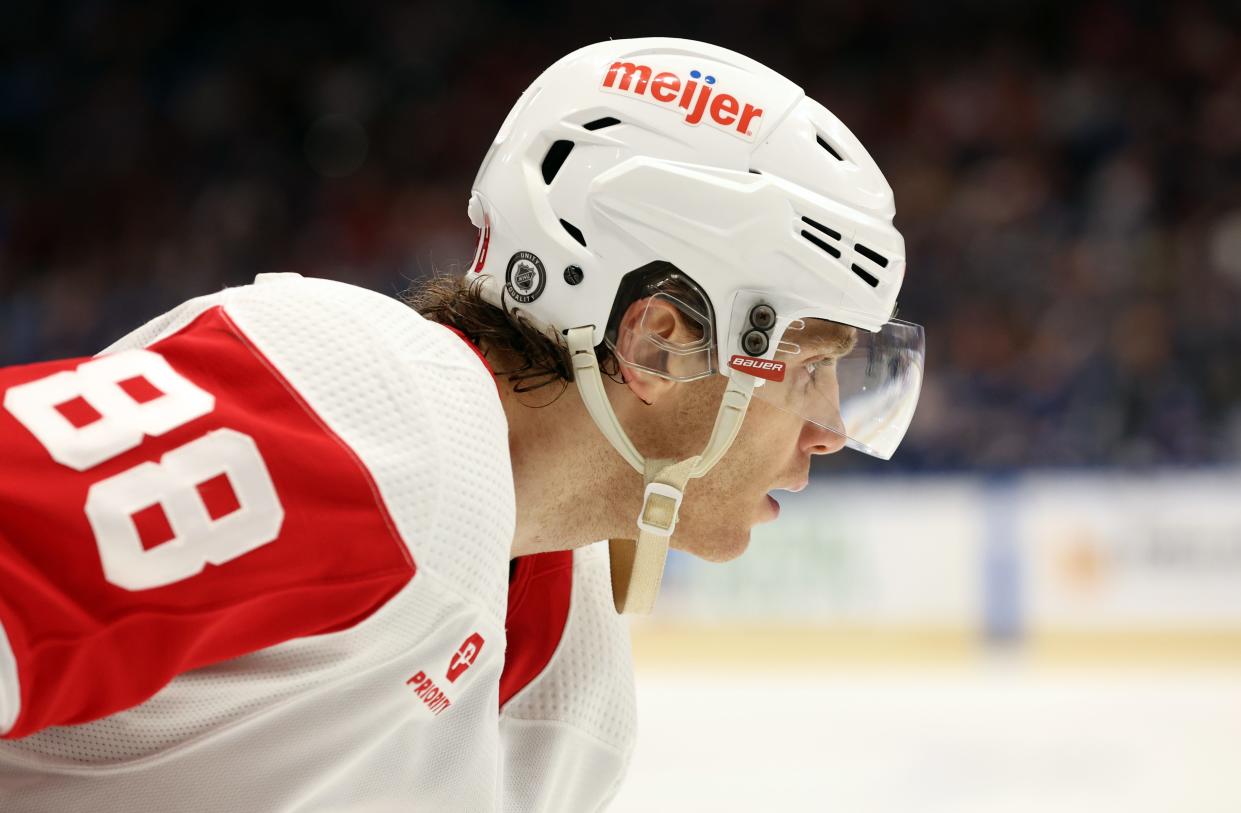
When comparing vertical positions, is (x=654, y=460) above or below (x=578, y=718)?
above

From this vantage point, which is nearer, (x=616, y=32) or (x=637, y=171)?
(x=637, y=171)

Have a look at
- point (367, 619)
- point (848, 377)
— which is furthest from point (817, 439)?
point (367, 619)

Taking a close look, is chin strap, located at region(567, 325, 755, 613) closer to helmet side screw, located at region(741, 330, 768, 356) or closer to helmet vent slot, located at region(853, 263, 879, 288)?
helmet side screw, located at region(741, 330, 768, 356)

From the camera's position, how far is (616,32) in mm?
10359

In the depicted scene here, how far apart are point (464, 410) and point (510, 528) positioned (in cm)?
15

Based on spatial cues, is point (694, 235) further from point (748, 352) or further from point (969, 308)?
point (969, 308)

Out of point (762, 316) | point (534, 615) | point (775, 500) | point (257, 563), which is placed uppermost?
point (762, 316)

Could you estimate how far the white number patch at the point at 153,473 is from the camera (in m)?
1.19

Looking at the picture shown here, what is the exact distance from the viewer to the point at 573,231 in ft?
6.09

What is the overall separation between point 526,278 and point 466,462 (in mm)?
503

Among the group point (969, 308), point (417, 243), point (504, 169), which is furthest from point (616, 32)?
point (504, 169)

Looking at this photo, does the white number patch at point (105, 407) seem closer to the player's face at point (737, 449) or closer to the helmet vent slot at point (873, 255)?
the player's face at point (737, 449)

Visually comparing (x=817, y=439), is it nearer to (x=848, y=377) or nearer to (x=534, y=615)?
(x=848, y=377)

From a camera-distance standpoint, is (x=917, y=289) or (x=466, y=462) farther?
(x=917, y=289)
